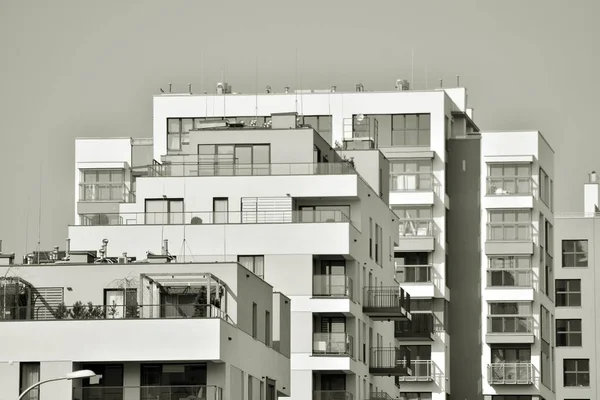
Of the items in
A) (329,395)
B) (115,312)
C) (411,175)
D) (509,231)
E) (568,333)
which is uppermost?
(411,175)

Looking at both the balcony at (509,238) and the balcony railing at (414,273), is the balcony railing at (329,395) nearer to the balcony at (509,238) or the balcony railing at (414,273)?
the balcony railing at (414,273)

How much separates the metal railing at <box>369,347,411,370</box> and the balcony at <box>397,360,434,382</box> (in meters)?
16.5

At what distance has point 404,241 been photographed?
4887 inches

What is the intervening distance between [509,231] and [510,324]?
5.71 meters

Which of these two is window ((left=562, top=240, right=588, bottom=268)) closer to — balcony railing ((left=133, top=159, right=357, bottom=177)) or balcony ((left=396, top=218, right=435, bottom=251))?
balcony ((left=396, top=218, right=435, bottom=251))

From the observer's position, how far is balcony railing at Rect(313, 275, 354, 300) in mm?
94875

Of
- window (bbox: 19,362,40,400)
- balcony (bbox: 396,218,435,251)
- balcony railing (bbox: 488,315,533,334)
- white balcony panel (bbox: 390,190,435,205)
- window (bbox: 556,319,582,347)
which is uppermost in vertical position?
white balcony panel (bbox: 390,190,435,205)

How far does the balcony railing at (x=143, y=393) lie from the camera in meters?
70.1

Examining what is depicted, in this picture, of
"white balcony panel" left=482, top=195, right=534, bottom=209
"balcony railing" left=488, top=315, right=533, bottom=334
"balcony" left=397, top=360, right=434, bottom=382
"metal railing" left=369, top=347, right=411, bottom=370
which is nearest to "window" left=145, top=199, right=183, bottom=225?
"metal railing" left=369, top=347, right=411, bottom=370

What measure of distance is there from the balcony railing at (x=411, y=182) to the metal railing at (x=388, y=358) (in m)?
17.9

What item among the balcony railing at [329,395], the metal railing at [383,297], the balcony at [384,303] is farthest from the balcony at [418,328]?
the balcony railing at [329,395]

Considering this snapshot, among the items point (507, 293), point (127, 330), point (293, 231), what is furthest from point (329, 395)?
point (507, 293)

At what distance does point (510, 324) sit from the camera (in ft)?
422

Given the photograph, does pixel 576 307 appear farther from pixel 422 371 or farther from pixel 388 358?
pixel 388 358
